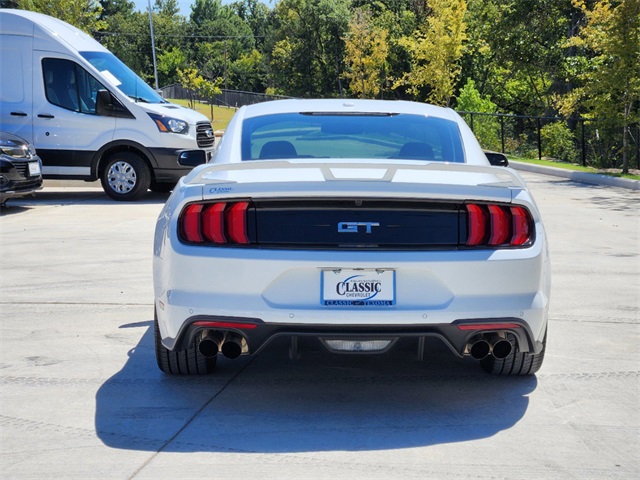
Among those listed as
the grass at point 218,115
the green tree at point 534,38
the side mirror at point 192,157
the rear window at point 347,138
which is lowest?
the grass at point 218,115

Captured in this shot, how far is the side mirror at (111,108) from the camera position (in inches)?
665

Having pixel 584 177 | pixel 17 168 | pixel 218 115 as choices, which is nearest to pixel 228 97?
pixel 218 115

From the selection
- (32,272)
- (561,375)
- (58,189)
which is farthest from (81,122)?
(561,375)

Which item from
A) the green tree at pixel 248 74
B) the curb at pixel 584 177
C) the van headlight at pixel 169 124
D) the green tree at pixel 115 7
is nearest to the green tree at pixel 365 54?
the curb at pixel 584 177

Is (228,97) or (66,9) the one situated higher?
(66,9)

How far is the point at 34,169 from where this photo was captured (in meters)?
15.4

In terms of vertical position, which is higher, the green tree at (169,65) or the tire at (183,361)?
the green tree at (169,65)

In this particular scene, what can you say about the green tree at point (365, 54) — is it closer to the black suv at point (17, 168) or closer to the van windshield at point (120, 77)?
the van windshield at point (120, 77)

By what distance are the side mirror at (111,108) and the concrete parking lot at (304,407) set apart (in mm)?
8740

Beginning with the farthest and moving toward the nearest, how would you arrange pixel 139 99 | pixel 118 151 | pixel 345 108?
pixel 139 99, pixel 118 151, pixel 345 108

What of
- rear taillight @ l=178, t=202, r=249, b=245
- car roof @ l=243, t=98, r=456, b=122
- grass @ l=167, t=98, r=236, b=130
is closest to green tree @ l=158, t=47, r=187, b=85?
grass @ l=167, t=98, r=236, b=130

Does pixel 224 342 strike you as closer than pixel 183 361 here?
Yes

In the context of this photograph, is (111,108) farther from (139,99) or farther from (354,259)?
(354,259)

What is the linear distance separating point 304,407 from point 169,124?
12.4m
